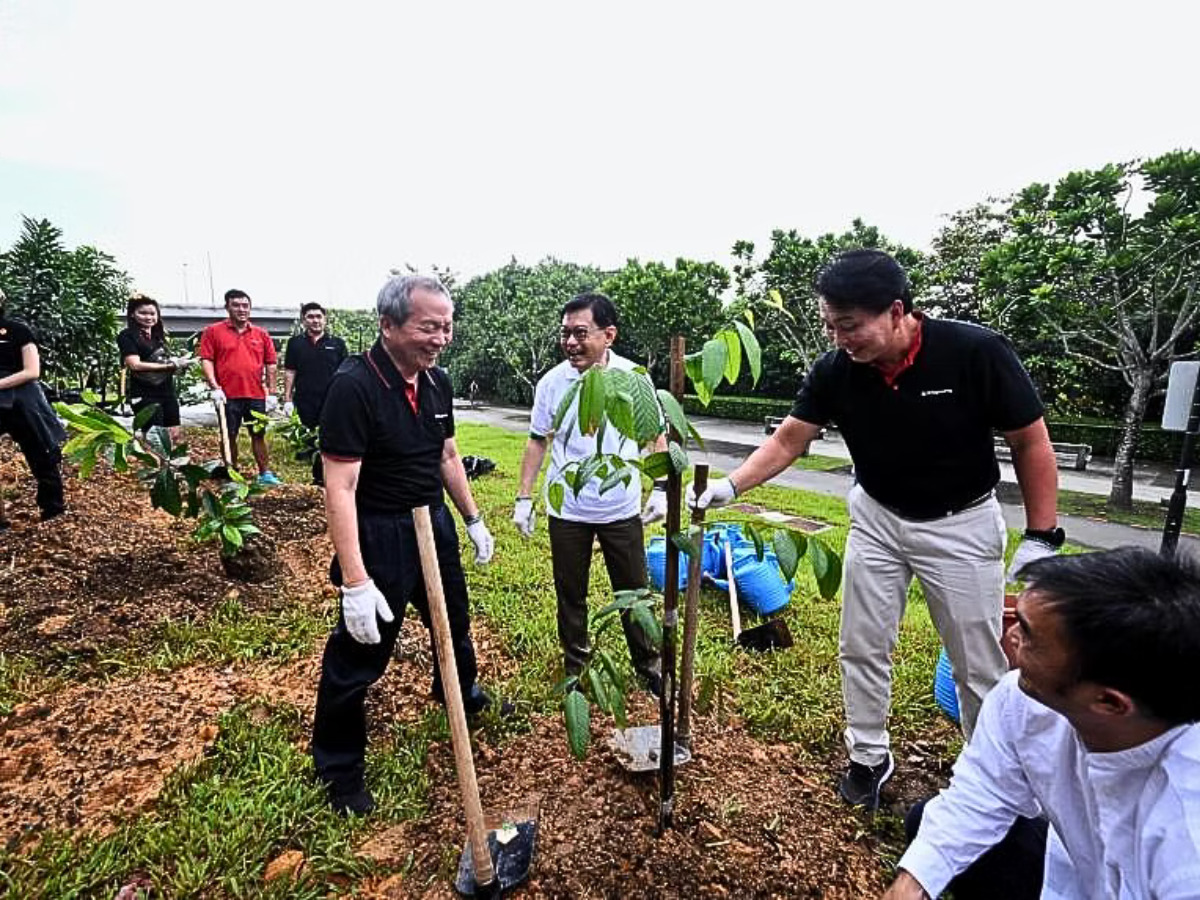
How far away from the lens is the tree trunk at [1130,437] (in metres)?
7.29

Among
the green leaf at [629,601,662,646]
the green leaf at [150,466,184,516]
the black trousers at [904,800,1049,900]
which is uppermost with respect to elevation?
the green leaf at [629,601,662,646]

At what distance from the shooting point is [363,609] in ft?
5.96

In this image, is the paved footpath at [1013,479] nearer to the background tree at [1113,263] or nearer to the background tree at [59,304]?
the background tree at [1113,263]

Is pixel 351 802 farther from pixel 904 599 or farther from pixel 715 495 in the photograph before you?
pixel 904 599

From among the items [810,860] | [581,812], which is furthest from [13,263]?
[810,860]

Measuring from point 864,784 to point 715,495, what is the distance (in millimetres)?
1022

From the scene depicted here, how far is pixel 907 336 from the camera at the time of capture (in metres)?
1.78

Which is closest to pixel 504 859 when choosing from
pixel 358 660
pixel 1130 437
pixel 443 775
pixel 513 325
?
pixel 443 775

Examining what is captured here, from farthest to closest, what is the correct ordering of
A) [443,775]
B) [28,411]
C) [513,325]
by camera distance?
[513,325] < [28,411] < [443,775]

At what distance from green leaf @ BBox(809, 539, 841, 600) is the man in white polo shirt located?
3.37 feet

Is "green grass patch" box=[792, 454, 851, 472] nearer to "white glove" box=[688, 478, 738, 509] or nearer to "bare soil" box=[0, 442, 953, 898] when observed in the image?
"bare soil" box=[0, 442, 953, 898]

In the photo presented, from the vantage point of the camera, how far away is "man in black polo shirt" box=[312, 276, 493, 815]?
1818mm

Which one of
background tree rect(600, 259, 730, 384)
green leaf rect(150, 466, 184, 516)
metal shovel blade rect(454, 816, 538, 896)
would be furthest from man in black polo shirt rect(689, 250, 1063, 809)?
background tree rect(600, 259, 730, 384)

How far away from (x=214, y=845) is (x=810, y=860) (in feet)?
5.47
